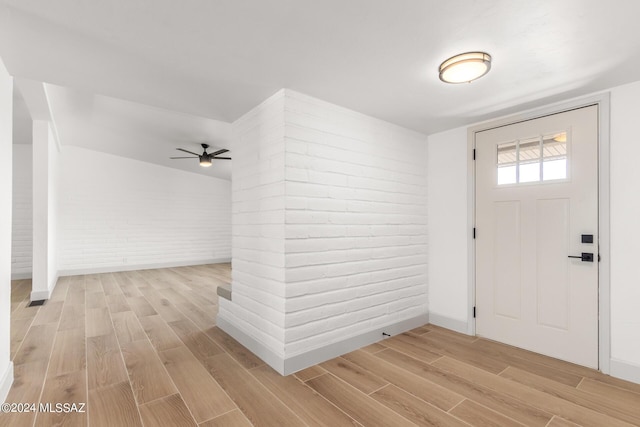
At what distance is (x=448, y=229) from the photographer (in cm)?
360

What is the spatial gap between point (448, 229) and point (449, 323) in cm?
110

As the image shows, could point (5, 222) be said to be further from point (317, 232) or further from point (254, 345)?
point (317, 232)

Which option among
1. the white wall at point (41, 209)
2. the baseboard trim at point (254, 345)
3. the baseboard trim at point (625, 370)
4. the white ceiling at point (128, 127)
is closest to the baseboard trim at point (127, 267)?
the white wall at point (41, 209)

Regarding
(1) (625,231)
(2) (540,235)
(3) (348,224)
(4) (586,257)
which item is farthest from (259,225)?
(1) (625,231)

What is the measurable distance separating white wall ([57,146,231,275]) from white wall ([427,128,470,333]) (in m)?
6.83

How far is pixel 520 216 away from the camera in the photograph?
9.79 ft

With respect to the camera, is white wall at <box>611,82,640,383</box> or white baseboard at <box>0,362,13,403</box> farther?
white wall at <box>611,82,640,383</box>

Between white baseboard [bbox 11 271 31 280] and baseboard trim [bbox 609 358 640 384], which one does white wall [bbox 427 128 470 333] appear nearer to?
baseboard trim [bbox 609 358 640 384]

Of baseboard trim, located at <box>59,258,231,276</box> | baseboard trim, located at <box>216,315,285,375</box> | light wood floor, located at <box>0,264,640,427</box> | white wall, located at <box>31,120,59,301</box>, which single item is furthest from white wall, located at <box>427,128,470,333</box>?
baseboard trim, located at <box>59,258,231,276</box>

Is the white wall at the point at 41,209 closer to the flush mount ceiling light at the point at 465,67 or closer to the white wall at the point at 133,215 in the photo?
the white wall at the point at 133,215

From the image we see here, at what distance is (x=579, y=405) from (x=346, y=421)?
5.25 ft

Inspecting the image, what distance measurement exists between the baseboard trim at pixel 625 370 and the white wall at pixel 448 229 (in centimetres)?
119

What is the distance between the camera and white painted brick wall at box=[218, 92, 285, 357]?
253 cm

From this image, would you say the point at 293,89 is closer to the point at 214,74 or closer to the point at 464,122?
the point at 214,74
